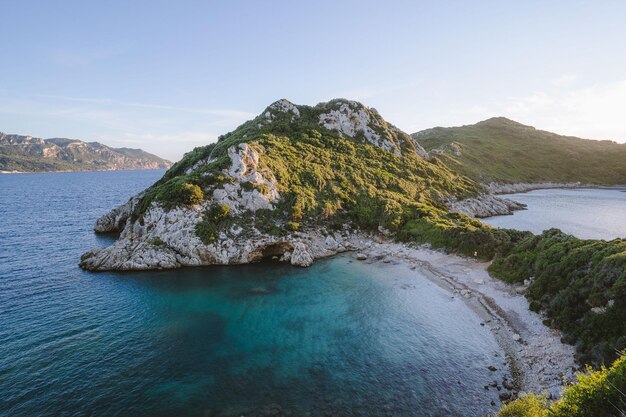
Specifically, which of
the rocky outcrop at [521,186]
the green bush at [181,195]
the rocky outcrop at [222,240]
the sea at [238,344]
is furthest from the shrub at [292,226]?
the rocky outcrop at [521,186]

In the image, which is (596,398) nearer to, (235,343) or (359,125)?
(235,343)

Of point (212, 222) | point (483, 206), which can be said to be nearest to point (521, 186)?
point (483, 206)

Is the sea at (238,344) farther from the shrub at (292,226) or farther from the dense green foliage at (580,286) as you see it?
the shrub at (292,226)

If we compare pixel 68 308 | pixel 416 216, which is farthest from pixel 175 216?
pixel 416 216

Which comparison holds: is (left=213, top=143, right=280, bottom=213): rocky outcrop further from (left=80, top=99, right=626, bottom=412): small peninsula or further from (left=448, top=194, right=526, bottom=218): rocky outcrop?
(left=448, top=194, right=526, bottom=218): rocky outcrop

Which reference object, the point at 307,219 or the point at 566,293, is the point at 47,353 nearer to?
the point at 307,219

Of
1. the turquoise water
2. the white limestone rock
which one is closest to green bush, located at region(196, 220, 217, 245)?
the white limestone rock
